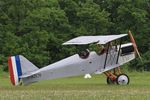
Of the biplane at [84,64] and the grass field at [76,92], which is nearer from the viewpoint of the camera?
the grass field at [76,92]

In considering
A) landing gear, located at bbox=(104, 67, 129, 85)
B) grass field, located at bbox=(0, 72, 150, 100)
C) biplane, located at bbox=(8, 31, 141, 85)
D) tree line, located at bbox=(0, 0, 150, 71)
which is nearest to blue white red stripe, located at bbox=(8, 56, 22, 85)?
biplane, located at bbox=(8, 31, 141, 85)

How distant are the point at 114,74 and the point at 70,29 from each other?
3222cm

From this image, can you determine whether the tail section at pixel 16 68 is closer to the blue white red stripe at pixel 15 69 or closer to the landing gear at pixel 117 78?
the blue white red stripe at pixel 15 69

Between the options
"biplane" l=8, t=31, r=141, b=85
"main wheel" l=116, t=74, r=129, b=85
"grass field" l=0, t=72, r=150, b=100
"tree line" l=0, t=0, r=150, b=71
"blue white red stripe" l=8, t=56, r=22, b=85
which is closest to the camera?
"grass field" l=0, t=72, r=150, b=100

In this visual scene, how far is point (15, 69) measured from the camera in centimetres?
2303

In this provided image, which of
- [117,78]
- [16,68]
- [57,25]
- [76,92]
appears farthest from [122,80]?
[57,25]

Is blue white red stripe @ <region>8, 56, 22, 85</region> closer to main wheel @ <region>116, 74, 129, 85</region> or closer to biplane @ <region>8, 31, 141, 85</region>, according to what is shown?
biplane @ <region>8, 31, 141, 85</region>

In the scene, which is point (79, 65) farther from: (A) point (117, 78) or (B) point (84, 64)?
(A) point (117, 78)

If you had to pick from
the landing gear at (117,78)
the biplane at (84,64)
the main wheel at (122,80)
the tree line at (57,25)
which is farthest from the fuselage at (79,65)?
the tree line at (57,25)

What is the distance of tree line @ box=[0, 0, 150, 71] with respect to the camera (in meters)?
54.2

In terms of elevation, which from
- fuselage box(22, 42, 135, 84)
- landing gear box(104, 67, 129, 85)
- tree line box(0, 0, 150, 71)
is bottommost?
tree line box(0, 0, 150, 71)

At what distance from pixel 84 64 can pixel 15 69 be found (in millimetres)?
3459

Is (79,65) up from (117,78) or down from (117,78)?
up

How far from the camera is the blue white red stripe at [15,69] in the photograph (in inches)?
902
